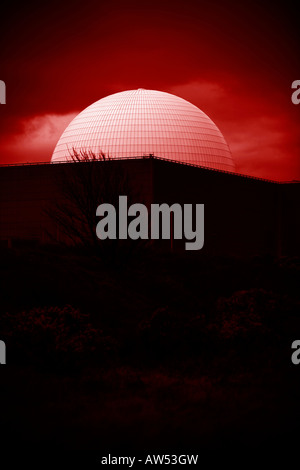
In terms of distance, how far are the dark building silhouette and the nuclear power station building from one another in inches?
2.9

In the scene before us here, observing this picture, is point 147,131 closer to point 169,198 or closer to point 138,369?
point 169,198

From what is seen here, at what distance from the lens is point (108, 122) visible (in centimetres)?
6122

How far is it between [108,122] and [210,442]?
5258cm

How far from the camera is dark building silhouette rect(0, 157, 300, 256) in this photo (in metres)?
49.0

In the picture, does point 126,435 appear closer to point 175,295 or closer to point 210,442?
point 210,442

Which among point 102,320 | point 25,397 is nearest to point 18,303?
point 102,320

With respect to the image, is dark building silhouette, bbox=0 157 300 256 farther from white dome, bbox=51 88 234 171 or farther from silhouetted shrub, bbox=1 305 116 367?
silhouetted shrub, bbox=1 305 116 367

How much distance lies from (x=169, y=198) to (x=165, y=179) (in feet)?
4.57

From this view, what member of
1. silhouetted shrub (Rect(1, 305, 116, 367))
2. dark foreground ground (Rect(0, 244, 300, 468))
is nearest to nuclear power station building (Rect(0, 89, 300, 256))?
dark foreground ground (Rect(0, 244, 300, 468))

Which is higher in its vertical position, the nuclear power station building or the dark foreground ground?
the nuclear power station building

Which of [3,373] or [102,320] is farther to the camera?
[102,320]

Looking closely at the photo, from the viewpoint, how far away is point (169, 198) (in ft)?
162

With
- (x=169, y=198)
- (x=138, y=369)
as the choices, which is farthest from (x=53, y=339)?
(x=169, y=198)

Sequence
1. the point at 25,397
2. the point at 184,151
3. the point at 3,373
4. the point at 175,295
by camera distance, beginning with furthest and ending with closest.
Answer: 1. the point at 184,151
2. the point at 175,295
3. the point at 3,373
4. the point at 25,397
